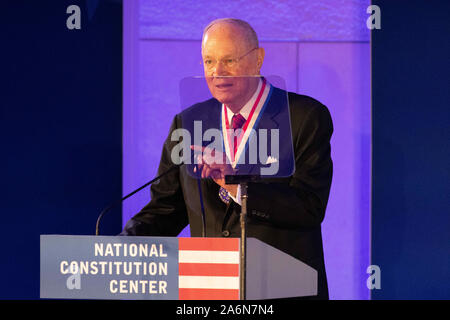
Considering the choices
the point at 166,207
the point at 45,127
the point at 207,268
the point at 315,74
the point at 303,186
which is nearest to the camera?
the point at 207,268

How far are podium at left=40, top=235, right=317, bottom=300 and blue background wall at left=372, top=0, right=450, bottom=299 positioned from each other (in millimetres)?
1676

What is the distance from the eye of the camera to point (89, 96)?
2.93 meters

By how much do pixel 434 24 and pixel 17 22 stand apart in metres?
2.02

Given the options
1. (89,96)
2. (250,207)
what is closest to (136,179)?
(89,96)

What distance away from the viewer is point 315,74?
281cm

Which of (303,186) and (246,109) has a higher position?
(246,109)

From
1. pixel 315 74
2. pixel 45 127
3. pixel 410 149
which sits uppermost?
pixel 315 74

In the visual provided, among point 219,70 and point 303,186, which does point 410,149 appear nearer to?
point 303,186

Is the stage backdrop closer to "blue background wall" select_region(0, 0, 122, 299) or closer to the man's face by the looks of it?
"blue background wall" select_region(0, 0, 122, 299)

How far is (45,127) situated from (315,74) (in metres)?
1.34

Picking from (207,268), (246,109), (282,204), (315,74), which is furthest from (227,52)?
(315,74)

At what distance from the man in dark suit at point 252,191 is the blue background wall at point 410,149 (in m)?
1.14
